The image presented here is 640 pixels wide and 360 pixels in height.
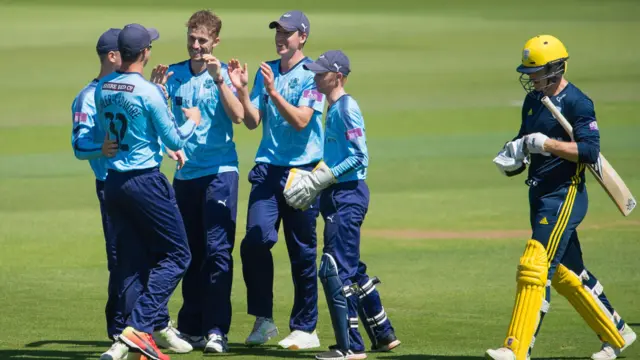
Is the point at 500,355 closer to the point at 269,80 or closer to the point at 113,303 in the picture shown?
the point at 269,80

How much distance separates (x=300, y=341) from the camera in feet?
27.8

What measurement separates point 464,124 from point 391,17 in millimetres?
16642

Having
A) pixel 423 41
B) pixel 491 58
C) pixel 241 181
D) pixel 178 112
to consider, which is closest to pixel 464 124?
pixel 241 181

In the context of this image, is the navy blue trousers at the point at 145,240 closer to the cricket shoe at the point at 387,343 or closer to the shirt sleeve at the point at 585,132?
the cricket shoe at the point at 387,343

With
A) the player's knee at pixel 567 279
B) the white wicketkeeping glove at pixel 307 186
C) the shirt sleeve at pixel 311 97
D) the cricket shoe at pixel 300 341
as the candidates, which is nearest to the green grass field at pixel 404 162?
the cricket shoe at pixel 300 341

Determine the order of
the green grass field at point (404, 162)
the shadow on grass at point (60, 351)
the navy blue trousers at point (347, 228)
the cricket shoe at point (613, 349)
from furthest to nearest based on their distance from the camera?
the green grass field at point (404, 162), the shadow on grass at point (60, 351), the navy blue trousers at point (347, 228), the cricket shoe at point (613, 349)

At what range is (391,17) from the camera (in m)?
39.7

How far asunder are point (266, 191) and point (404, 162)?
35.3 feet

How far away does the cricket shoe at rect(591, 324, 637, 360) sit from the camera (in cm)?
776

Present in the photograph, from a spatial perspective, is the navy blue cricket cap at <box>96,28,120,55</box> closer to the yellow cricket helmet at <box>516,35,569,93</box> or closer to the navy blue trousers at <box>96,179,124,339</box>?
the navy blue trousers at <box>96,179,124,339</box>

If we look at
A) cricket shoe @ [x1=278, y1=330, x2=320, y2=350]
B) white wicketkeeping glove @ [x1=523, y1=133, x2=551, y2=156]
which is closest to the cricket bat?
white wicketkeeping glove @ [x1=523, y1=133, x2=551, y2=156]

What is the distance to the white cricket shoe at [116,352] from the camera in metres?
7.45

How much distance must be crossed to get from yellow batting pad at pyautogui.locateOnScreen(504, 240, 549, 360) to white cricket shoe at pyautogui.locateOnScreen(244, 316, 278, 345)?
187cm

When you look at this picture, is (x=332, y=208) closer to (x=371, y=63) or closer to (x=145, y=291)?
(x=145, y=291)
